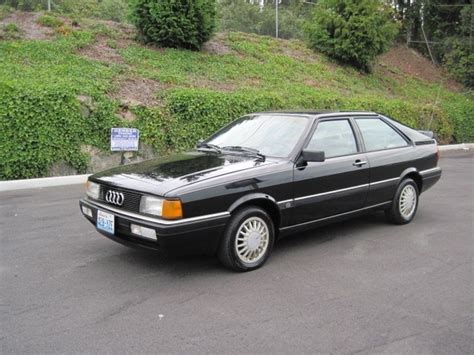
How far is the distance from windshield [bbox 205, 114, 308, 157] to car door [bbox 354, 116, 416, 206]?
3.07 ft

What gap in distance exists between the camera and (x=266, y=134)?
5.14 meters

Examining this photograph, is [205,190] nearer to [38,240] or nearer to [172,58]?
[38,240]

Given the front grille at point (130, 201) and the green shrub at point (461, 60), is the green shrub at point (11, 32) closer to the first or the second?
the front grille at point (130, 201)

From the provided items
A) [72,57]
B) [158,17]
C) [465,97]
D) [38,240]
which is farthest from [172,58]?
[465,97]

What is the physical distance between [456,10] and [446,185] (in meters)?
18.5

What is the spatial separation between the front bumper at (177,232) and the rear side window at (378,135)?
7.66 ft

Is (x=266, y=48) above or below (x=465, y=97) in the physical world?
above

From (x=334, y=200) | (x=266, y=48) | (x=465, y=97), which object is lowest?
(x=334, y=200)

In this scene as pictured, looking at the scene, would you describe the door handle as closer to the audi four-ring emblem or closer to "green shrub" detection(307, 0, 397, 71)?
the audi four-ring emblem

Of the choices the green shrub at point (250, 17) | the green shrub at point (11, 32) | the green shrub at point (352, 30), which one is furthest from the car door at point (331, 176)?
the green shrub at point (250, 17)

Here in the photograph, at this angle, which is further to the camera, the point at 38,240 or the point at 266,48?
the point at 266,48

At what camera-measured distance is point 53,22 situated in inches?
566

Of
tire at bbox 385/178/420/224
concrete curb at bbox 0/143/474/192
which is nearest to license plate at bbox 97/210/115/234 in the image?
tire at bbox 385/178/420/224

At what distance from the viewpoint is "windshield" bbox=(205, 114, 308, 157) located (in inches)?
193
